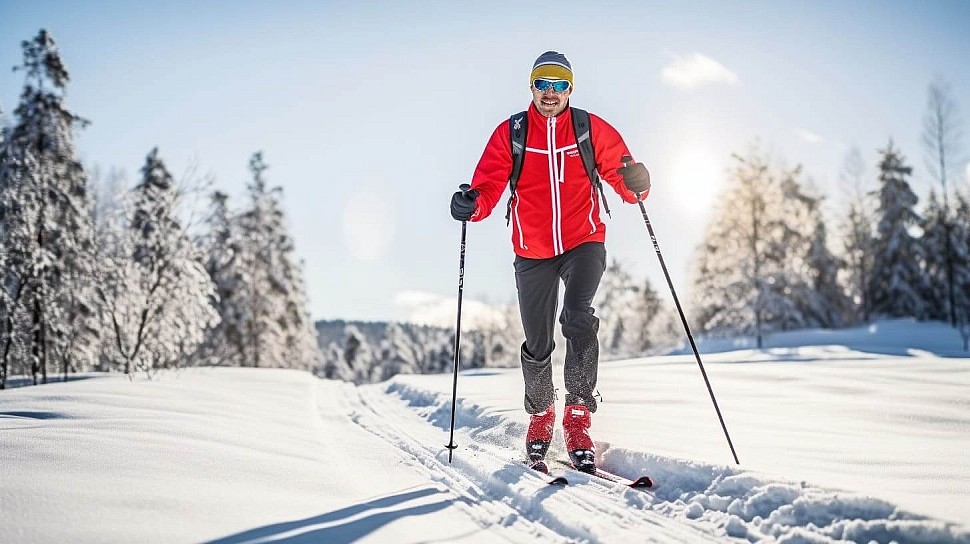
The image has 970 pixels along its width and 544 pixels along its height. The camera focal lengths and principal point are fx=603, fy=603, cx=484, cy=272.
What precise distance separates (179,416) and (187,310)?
10.2 m

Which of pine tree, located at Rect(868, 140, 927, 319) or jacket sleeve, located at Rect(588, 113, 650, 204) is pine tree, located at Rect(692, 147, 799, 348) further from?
jacket sleeve, located at Rect(588, 113, 650, 204)

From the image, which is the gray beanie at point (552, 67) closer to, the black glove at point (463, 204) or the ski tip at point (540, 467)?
the black glove at point (463, 204)

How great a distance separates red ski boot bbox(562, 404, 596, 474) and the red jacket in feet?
3.24

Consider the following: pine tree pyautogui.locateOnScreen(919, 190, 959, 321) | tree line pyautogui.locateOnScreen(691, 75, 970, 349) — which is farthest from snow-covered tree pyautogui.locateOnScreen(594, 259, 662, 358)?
pine tree pyautogui.locateOnScreen(919, 190, 959, 321)

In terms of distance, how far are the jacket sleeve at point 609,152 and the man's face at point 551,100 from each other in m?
0.21

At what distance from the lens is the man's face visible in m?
3.78

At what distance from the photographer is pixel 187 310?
13.0 m

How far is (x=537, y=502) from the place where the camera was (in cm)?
250

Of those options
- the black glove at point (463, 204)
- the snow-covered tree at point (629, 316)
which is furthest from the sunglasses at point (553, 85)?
the snow-covered tree at point (629, 316)

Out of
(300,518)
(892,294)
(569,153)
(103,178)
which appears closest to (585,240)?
(569,153)

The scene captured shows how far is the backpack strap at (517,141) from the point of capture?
12.7 feet

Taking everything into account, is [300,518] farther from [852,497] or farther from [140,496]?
[852,497]

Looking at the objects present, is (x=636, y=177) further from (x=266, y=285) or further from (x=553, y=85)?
(x=266, y=285)

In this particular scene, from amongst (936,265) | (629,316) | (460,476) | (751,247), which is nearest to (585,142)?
(460,476)
